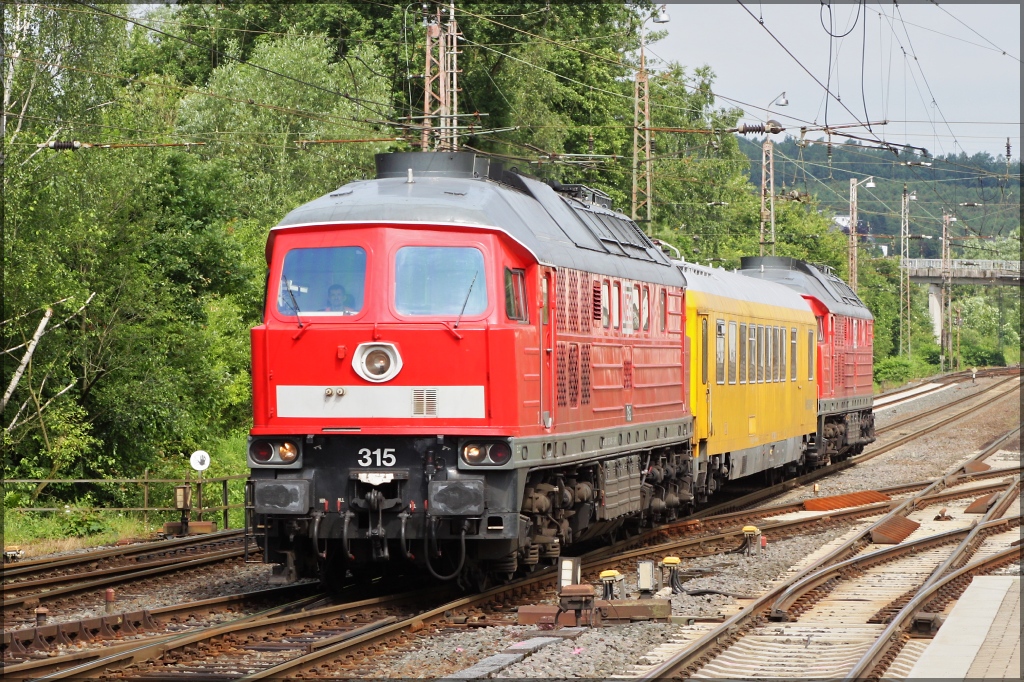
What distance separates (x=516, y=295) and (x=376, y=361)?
1.43 meters

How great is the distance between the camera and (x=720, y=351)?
2144 centimetres

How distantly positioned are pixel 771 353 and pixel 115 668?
1765 cm

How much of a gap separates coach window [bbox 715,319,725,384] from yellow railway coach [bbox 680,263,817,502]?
0.02 metres

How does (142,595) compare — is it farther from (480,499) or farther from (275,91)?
(275,91)

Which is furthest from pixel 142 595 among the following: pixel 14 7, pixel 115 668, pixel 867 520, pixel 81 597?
pixel 14 7

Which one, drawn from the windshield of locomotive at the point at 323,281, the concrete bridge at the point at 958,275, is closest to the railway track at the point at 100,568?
the windshield of locomotive at the point at 323,281

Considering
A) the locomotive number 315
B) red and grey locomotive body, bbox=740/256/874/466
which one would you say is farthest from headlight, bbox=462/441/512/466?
red and grey locomotive body, bbox=740/256/874/466

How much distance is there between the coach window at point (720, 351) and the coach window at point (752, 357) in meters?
1.88

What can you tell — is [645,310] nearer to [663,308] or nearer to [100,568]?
[663,308]

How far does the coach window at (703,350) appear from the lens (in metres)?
20.4

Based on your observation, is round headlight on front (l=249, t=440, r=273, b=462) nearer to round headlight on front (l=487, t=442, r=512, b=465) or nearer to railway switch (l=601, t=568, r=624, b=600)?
round headlight on front (l=487, t=442, r=512, b=465)

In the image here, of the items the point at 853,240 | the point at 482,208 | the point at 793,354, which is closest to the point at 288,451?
the point at 482,208

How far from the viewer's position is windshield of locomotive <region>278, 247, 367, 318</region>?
12.4 m

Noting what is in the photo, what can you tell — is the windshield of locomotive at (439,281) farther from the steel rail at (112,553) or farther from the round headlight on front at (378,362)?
the steel rail at (112,553)
